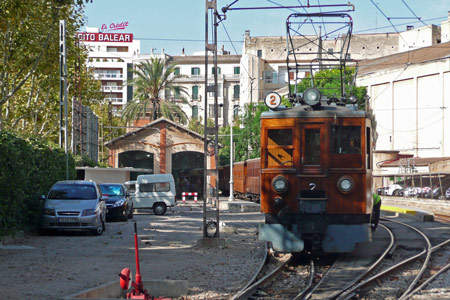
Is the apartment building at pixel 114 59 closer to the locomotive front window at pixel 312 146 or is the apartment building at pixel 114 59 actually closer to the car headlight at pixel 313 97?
the car headlight at pixel 313 97

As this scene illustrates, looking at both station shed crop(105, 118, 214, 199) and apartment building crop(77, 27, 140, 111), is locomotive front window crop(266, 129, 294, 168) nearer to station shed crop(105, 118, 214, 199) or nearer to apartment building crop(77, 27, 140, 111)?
station shed crop(105, 118, 214, 199)

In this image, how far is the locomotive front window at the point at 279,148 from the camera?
46.2ft

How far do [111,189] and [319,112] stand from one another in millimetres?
16823

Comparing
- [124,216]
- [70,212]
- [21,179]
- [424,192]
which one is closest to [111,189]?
[124,216]

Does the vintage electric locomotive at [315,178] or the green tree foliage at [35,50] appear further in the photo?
the green tree foliage at [35,50]

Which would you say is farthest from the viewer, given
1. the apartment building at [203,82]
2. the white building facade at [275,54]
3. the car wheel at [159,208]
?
the apartment building at [203,82]

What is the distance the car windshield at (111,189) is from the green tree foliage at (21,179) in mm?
5068

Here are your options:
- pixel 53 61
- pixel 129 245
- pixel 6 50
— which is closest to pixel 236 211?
pixel 53 61

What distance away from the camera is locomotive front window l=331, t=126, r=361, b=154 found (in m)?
14.0

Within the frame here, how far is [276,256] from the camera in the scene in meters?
15.8

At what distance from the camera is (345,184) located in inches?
544

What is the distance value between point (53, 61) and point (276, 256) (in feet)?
55.6

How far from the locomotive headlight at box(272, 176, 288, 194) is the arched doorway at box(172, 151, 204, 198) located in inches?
1942

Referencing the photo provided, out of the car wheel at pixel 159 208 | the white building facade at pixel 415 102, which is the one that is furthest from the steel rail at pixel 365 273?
the white building facade at pixel 415 102
